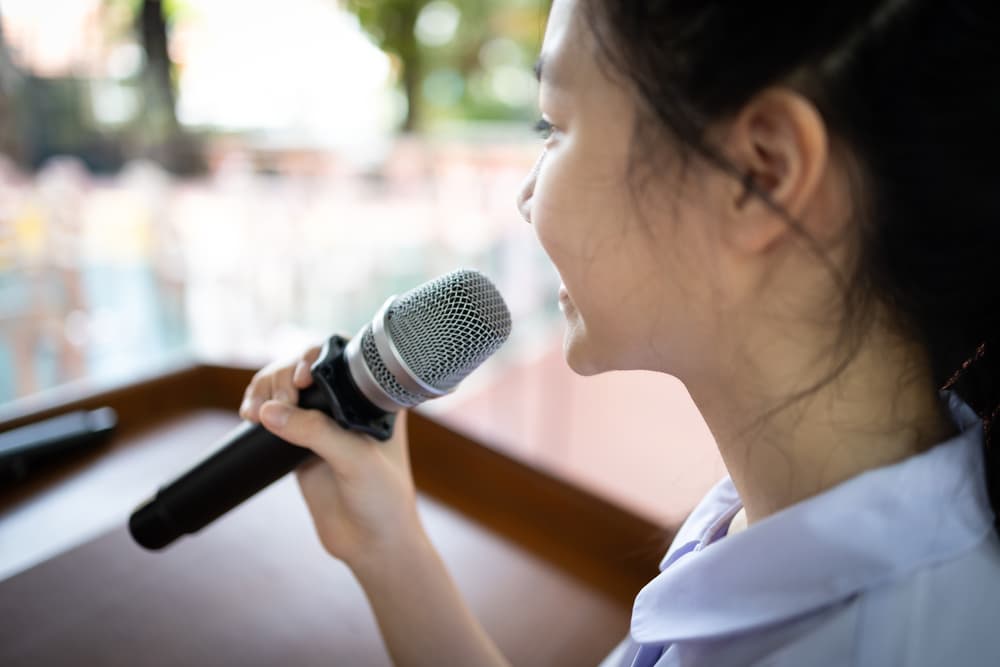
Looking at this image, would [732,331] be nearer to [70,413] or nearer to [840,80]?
[840,80]

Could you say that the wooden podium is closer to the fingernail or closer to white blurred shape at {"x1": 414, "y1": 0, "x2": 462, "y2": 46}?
the fingernail

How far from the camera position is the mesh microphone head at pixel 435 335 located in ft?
1.85

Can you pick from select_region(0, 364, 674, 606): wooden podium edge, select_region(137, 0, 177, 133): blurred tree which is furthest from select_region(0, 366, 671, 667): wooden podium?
select_region(137, 0, 177, 133): blurred tree

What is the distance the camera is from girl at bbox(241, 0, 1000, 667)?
37 cm

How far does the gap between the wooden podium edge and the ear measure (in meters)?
0.47

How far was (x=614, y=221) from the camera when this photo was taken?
450 mm

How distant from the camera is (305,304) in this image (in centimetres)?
323

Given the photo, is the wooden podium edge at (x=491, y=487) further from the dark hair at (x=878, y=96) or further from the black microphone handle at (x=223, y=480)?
the dark hair at (x=878, y=96)

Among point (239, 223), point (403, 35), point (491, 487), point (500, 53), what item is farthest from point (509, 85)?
point (491, 487)

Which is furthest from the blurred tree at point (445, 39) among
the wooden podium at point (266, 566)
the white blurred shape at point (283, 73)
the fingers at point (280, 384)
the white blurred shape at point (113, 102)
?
the fingers at point (280, 384)

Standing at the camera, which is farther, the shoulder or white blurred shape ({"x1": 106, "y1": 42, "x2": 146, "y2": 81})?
white blurred shape ({"x1": 106, "y1": 42, "x2": 146, "y2": 81})

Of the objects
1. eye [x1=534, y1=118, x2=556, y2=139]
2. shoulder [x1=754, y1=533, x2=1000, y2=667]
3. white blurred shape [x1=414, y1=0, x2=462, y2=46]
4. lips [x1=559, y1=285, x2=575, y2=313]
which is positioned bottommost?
shoulder [x1=754, y1=533, x2=1000, y2=667]

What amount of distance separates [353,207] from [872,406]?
3.10 metres

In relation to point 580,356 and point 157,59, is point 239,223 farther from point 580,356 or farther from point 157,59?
point 580,356
